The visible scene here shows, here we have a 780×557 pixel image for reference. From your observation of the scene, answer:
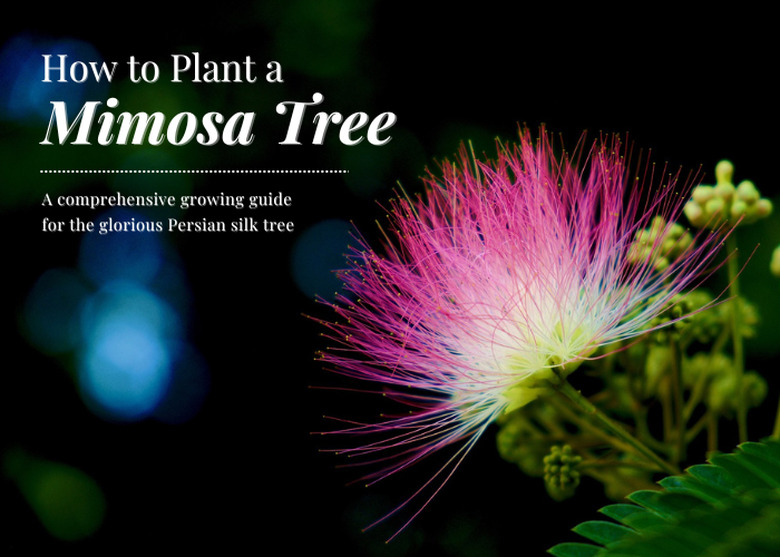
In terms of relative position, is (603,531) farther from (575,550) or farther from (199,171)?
(199,171)

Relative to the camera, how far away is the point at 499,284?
3.67 ft

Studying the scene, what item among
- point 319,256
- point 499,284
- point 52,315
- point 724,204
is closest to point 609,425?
point 499,284

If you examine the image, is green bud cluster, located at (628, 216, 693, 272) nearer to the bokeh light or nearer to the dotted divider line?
the dotted divider line

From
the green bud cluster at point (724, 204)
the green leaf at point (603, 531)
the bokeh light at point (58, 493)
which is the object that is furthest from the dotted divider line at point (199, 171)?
the green leaf at point (603, 531)

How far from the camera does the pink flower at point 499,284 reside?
1.07 m

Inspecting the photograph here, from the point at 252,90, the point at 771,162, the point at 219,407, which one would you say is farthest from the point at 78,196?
the point at 771,162

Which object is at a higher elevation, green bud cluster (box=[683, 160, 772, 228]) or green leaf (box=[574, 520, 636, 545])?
green bud cluster (box=[683, 160, 772, 228])

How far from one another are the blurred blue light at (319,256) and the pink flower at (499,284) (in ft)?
1.72

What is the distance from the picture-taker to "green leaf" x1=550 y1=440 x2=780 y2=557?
0.57m

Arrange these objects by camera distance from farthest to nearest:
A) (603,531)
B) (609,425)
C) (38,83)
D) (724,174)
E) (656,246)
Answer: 1. (38,83)
2. (724,174)
3. (656,246)
4. (609,425)
5. (603,531)

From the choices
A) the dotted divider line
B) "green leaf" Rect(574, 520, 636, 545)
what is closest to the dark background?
the dotted divider line

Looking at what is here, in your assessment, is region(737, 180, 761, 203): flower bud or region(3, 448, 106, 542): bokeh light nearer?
region(737, 180, 761, 203): flower bud

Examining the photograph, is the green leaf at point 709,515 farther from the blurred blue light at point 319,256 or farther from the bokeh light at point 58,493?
the bokeh light at point 58,493

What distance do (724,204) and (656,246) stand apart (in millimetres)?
198
